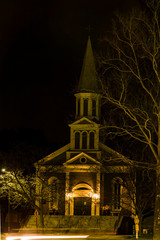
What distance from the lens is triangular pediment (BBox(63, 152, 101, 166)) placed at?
5772 centimetres

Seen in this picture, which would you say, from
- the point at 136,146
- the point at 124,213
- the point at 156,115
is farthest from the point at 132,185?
the point at 156,115

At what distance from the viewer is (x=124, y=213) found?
54969 mm

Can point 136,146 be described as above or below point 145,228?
above

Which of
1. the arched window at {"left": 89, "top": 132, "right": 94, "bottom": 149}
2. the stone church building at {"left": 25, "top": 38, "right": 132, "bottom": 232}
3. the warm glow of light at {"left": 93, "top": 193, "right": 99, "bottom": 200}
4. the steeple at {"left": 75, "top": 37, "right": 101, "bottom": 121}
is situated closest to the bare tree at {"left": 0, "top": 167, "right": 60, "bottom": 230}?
the stone church building at {"left": 25, "top": 38, "right": 132, "bottom": 232}

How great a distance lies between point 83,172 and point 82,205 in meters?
3.74

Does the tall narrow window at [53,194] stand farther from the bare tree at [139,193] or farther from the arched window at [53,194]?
the bare tree at [139,193]

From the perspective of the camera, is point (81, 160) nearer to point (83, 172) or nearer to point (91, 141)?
point (83, 172)

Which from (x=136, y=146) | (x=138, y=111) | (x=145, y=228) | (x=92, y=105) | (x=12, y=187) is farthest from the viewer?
(x=92, y=105)

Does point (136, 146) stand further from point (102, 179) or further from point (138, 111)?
point (138, 111)

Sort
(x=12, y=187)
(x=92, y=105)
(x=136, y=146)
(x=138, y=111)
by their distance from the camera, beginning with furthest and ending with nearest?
(x=92, y=105) < (x=12, y=187) < (x=136, y=146) < (x=138, y=111)

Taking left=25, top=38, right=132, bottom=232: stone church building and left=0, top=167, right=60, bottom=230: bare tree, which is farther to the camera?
left=25, top=38, right=132, bottom=232: stone church building

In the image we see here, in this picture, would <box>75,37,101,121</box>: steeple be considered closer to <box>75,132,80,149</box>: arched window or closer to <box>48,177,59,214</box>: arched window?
<box>75,132,80,149</box>: arched window

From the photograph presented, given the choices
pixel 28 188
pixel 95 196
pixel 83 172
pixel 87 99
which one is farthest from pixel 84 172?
pixel 87 99

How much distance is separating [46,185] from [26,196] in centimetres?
257
